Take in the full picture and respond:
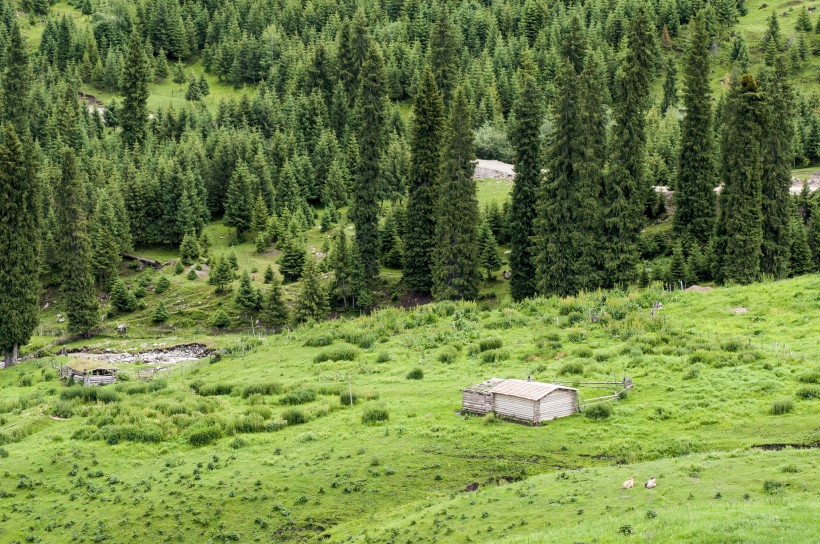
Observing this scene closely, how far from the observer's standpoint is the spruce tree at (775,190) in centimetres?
8894

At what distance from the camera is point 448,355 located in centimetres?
6762

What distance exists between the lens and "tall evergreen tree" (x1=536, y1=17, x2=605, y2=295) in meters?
85.1

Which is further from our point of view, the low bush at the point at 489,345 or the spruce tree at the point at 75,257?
the spruce tree at the point at 75,257

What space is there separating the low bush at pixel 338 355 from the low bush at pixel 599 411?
23082 mm

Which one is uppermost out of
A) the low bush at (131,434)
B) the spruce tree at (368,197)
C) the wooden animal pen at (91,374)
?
the spruce tree at (368,197)

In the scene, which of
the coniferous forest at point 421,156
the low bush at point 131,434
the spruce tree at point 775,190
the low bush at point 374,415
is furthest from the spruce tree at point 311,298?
the low bush at point 374,415

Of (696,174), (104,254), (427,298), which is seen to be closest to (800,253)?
(696,174)

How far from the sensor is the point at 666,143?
12256cm

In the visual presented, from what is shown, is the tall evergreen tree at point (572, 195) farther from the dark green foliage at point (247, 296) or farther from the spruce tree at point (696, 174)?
the dark green foliage at point (247, 296)

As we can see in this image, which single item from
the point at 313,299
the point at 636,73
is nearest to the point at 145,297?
the point at 313,299

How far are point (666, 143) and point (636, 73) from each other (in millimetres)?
35429

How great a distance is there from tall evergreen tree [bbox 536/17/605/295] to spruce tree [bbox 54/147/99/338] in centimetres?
4516

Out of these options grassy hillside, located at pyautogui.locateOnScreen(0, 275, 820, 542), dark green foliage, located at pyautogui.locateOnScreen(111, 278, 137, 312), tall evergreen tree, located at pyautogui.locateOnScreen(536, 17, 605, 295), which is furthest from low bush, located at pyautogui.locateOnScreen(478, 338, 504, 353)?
dark green foliage, located at pyautogui.locateOnScreen(111, 278, 137, 312)

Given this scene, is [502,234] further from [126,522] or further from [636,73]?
[126,522]
